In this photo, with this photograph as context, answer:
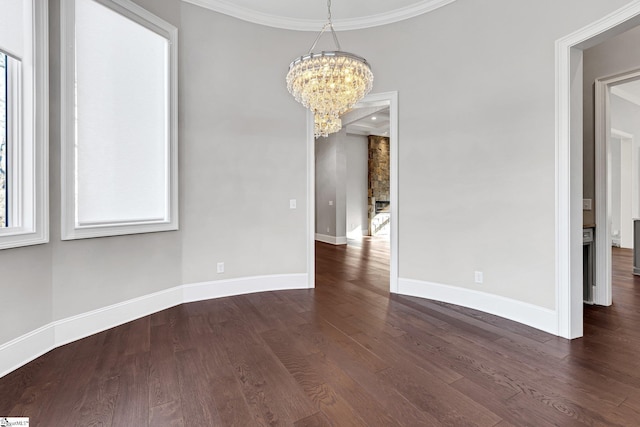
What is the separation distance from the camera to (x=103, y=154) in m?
2.64

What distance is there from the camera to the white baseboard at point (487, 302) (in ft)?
8.50

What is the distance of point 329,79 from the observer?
7.90 ft

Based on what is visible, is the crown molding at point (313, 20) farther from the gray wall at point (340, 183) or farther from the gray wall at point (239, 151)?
the gray wall at point (340, 183)

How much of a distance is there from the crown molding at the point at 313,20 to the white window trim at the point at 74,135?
2.10ft

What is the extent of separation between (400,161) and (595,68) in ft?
7.52

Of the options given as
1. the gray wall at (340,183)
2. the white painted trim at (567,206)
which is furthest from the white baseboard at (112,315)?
the gray wall at (340,183)

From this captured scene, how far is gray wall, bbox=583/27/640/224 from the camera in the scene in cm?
305

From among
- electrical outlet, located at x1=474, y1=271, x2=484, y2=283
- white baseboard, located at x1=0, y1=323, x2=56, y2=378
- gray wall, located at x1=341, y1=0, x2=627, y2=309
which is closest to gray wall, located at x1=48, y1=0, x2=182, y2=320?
white baseboard, located at x1=0, y1=323, x2=56, y2=378

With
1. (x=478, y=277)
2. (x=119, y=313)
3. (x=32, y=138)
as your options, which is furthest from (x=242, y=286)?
(x=478, y=277)

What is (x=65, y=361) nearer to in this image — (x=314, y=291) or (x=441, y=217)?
(x=314, y=291)

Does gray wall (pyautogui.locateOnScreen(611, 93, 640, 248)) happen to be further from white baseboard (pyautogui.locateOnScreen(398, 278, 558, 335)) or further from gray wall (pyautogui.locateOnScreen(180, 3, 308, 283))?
gray wall (pyautogui.locateOnScreen(180, 3, 308, 283))

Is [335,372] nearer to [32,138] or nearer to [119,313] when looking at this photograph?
[119,313]

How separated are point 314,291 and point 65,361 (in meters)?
2.41

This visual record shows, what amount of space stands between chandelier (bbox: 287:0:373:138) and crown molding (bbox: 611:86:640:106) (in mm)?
6150
